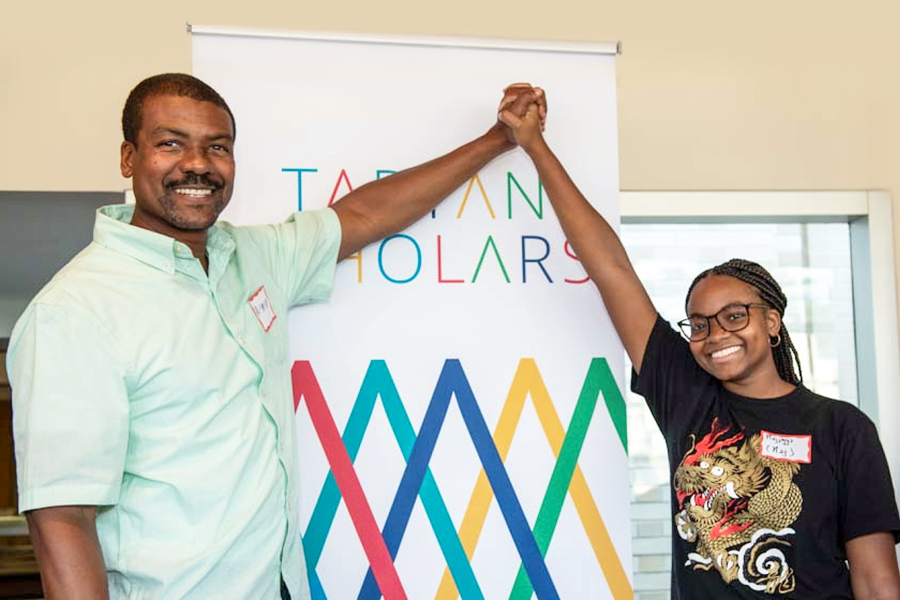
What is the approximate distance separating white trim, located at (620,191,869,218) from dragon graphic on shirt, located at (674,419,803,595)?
1.39 metres

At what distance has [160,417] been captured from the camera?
1706 millimetres

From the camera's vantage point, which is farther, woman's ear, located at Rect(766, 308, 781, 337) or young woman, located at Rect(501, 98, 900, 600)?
woman's ear, located at Rect(766, 308, 781, 337)

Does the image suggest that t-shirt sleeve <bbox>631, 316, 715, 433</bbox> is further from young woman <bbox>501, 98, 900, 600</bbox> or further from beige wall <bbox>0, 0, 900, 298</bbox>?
beige wall <bbox>0, 0, 900, 298</bbox>

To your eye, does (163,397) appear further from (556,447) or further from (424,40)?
(424,40)

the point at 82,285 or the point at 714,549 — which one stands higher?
the point at 82,285

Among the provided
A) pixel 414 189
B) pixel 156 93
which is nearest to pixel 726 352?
pixel 414 189

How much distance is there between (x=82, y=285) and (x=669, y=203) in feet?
6.88

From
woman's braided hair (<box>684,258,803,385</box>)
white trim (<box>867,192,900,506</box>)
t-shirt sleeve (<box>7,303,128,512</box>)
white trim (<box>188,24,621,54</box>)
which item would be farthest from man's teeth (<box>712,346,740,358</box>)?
white trim (<box>867,192,900,506</box>)

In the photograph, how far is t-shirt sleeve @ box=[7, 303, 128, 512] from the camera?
5.14 feet

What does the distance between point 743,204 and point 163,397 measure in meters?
2.19

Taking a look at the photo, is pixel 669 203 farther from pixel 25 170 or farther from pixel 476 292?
pixel 25 170

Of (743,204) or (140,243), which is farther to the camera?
(743,204)

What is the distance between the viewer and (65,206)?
3.80m

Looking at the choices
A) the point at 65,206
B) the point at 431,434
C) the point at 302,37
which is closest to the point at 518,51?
the point at 302,37
